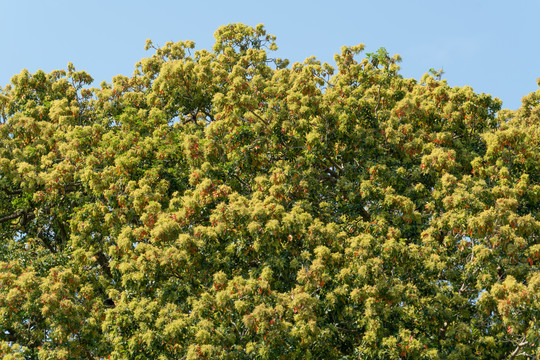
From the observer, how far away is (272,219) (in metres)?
14.2

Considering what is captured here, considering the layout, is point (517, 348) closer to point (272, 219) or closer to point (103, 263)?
point (272, 219)

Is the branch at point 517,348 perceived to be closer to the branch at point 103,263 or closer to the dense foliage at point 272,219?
the dense foliage at point 272,219

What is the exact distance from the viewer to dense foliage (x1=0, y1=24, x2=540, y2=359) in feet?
42.8

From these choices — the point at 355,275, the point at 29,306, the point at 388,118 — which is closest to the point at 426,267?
the point at 355,275

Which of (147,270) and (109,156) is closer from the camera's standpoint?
(147,270)

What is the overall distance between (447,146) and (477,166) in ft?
4.26

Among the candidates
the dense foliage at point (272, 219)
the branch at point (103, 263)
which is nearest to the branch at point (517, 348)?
the dense foliage at point (272, 219)

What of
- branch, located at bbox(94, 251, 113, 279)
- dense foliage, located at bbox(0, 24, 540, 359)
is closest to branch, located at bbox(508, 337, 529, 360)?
dense foliage, located at bbox(0, 24, 540, 359)

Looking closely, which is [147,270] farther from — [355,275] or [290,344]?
[355,275]

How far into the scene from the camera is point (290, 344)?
12477 mm

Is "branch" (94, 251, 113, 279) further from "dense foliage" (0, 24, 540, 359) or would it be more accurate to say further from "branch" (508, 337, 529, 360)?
"branch" (508, 337, 529, 360)

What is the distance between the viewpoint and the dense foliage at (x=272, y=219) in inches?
514

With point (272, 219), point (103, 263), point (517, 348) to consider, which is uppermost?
point (103, 263)

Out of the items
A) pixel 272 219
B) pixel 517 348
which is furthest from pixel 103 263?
pixel 517 348
